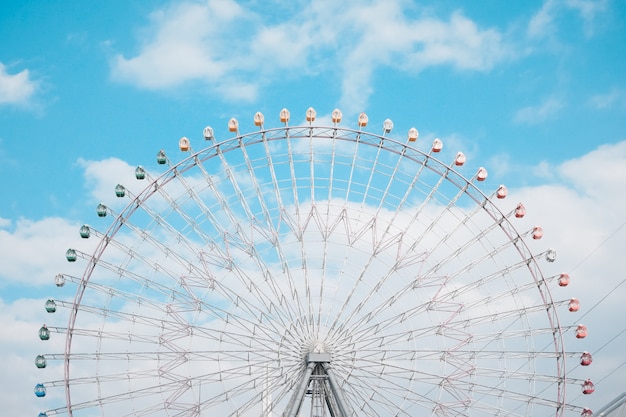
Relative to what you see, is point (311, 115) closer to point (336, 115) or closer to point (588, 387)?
point (336, 115)

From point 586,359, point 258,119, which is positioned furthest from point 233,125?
point 586,359

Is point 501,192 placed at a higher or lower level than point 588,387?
higher

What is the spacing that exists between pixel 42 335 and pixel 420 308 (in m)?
21.9

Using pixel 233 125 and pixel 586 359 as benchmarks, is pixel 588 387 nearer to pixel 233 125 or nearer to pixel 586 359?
pixel 586 359

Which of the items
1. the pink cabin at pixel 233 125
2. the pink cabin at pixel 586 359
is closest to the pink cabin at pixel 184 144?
the pink cabin at pixel 233 125

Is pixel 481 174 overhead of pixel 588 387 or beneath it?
overhead

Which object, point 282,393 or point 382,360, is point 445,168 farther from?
point 282,393

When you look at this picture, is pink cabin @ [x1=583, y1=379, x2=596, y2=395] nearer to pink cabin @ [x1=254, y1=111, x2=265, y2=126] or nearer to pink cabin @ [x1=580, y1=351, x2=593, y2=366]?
pink cabin @ [x1=580, y1=351, x2=593, y2=366]

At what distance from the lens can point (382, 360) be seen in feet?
161

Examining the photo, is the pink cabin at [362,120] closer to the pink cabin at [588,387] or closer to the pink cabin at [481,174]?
the pink cabin at [481,174]

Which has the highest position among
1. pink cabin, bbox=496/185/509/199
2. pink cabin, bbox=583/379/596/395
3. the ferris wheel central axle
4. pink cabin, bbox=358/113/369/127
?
pink cabin, bbox=358/113/369/127

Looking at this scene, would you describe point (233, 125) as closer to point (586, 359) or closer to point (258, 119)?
point (258, 119)

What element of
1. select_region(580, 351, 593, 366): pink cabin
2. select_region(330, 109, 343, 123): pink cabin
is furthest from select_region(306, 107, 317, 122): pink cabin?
select_region(580, 351, 593, 366): pink cabin

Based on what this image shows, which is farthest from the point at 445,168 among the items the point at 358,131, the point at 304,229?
the point at 304,229
